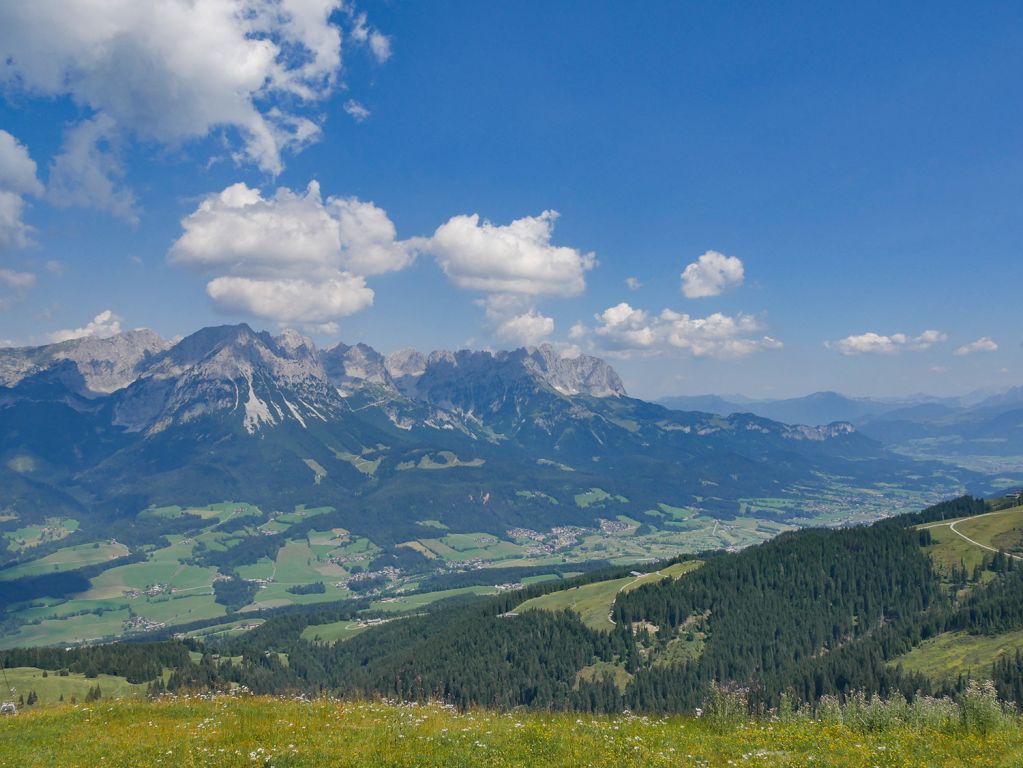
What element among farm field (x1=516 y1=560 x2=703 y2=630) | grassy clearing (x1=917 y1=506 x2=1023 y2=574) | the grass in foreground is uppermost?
the grass in foreground

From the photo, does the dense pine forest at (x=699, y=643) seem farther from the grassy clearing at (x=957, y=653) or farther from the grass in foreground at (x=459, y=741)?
the grass in foreground at (x=459, y=741)

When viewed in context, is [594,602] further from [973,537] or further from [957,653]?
[973,537]

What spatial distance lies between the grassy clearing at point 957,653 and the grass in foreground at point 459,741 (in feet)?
309

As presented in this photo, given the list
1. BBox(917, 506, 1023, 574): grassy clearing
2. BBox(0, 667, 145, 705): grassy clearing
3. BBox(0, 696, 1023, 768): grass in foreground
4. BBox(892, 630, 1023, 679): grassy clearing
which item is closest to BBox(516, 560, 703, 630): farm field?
BBox(917, 506, 1023, 574): grassy clearing

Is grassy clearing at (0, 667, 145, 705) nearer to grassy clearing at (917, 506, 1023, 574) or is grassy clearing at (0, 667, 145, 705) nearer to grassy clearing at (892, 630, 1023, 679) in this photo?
grassy clearing at (892, 630, 1023, 679)

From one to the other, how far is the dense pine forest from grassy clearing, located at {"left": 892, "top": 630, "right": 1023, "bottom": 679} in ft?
9.51

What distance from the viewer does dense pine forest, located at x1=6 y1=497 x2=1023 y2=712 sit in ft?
401

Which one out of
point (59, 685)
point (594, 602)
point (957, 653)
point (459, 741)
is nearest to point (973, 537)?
point (957, 653)

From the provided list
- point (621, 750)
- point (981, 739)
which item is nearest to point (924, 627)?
point (981, 739)

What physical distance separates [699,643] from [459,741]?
143 metres

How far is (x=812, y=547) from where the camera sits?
190 m

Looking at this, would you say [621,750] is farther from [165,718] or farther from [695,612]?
[695,612]

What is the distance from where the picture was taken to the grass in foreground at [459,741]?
2191 cm

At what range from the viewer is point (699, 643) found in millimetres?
149750
